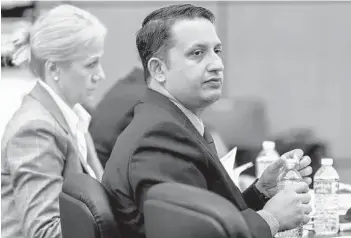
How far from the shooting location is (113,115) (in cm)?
321

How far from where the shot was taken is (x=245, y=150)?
4758 millimetres

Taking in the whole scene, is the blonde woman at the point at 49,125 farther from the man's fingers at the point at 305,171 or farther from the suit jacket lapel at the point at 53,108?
the man's fingers at the point at 305,171

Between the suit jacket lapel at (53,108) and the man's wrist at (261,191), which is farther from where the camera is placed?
the suit jacket lapel at (53,108)

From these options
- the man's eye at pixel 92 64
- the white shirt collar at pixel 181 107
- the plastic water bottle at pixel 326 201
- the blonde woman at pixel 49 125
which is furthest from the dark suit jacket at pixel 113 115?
the white shirt collar at pixel 181 107

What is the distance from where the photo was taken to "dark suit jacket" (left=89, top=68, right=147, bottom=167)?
3188mm

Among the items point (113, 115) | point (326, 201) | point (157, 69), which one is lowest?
point (113, 115)

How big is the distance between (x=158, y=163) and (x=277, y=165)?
412 millimetres

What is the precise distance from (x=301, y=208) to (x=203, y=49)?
39cm

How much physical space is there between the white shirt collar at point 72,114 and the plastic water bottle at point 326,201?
2.58 ft

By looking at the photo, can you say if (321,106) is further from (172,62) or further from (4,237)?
(172,62)

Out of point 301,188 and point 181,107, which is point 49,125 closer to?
point 181,107

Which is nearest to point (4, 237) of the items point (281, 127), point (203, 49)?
point (203, 49)

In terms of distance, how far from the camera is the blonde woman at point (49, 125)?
2.13 metres

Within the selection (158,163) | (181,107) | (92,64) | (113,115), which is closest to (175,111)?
(181,107)
